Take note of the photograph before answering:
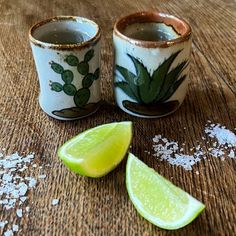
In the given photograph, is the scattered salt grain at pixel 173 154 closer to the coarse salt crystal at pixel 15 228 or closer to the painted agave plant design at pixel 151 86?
the painted agave plant design at pixel 151 86

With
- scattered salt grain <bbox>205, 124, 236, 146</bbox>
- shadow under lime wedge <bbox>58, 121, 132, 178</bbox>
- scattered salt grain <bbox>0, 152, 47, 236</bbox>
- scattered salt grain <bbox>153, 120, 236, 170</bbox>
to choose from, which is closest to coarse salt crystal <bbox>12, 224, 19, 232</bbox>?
scattered salt grain <bbox>0, 152, 47, 236</bbox>

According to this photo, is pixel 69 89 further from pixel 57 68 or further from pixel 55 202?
pixel 55 202

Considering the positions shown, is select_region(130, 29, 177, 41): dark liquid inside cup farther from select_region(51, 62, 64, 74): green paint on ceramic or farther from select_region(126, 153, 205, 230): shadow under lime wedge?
select_region(126, 153, 205, 230): shadow under lime wedge

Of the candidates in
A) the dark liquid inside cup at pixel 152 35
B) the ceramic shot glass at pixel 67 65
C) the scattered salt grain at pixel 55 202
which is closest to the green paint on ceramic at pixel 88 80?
the ceramic shot glass at pixel 67 65

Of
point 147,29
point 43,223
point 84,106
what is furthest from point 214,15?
point 43,223

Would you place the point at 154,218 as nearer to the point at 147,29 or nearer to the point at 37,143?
the point at 37,143
